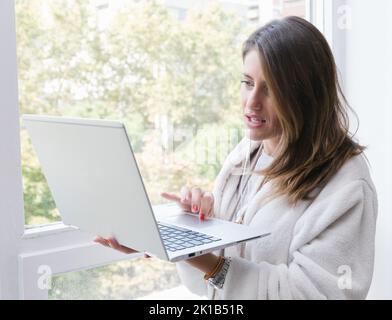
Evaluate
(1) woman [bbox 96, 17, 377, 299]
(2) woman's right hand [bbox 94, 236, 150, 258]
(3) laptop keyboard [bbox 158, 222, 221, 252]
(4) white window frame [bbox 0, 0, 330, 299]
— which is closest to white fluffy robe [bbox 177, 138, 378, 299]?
(1) woman [bbox 96, 17, 377, 299]

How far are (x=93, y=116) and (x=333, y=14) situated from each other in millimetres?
→ 914

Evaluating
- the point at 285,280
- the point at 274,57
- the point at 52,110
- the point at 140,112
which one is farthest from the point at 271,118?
the point at 52,110

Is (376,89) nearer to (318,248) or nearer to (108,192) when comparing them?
(318,248)

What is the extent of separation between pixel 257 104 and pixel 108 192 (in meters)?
0.41

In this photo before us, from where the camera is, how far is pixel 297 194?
107cm

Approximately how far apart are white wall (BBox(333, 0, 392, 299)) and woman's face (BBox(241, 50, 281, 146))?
26.0 inches

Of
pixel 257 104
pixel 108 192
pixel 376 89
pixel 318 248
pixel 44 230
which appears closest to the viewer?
pixel 108 192

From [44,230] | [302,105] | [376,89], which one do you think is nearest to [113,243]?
[44,230]

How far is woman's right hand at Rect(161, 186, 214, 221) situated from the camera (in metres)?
1.14

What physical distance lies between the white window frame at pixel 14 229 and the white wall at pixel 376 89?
39.6 inches

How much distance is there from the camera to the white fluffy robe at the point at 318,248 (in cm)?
98

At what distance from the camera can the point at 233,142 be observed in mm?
1639

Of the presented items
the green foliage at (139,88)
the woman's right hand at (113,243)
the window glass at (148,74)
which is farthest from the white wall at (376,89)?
the woman's right hand at (113,243)

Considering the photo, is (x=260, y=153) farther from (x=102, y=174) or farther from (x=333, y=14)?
(x=333, y=14)
